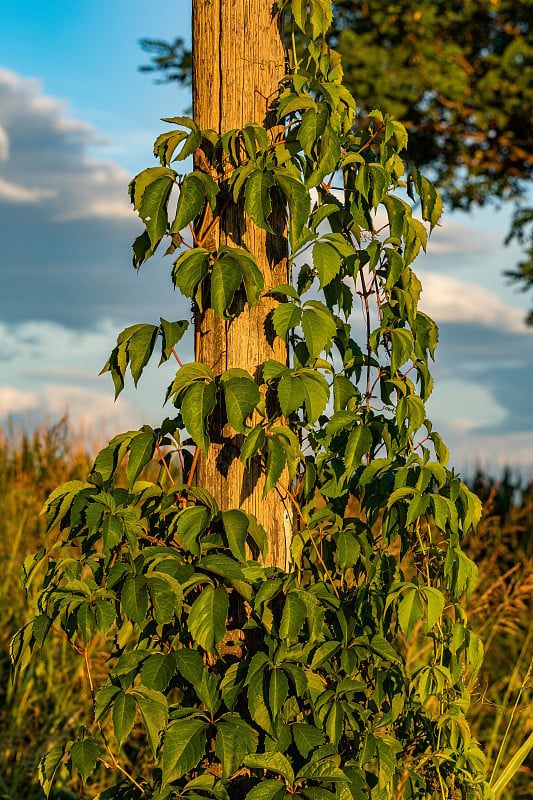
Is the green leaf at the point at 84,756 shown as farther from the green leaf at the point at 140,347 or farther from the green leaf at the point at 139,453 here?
the green leaf at the point at 140,347

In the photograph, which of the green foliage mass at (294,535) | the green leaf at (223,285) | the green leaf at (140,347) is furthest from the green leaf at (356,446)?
the green leaf at (140,347)

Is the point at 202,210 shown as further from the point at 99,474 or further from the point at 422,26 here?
the point at 422,26

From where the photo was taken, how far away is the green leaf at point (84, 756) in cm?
237

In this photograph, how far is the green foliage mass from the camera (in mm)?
2326

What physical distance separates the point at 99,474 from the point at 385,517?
849 mm

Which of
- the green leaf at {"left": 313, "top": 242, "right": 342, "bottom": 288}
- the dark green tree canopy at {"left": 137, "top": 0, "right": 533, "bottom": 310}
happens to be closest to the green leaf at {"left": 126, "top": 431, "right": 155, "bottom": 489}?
the green leaf at {"left": 313, "top": 242, "right": 342, "bottom": 288}

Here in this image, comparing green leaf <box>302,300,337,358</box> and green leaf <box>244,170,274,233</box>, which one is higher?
green leaf <box>244,170,274,233</box>

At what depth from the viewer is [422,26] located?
34.6 ft

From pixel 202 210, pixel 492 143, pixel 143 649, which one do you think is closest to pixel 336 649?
pixel 143 649

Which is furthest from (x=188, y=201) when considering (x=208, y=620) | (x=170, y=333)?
(x=208, y=620)

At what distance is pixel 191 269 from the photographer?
2.46 m

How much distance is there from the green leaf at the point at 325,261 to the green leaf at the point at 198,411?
46cm

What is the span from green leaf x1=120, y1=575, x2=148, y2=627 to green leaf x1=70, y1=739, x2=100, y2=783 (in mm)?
480

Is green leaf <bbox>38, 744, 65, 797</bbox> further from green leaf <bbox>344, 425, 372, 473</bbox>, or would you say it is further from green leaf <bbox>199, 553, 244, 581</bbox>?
green leaf <bbox>344, 425, 372, 473</bbox>
